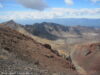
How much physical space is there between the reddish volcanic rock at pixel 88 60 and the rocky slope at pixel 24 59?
44.2 ft

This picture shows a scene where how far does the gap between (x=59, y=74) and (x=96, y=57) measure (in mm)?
32486

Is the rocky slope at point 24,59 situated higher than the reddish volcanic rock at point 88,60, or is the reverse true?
the rocky slope at point 24,59

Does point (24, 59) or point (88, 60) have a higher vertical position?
point (24, 59)

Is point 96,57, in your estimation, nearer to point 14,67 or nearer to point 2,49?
point 2,49

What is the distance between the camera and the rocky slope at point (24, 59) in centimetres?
2023

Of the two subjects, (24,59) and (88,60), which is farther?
(88,60)

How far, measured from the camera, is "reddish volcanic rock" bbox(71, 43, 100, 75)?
46.2 m

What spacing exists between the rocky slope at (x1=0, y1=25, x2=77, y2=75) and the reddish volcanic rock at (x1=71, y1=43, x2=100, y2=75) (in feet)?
44.2

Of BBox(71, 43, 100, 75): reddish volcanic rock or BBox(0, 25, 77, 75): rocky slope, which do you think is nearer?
BBox(0, 25, 77, 75): rocky slope

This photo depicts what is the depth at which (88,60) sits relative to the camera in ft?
182

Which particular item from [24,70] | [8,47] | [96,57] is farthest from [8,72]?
[96,57]

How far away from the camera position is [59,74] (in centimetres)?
2192

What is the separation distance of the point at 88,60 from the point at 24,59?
3289 centimetres

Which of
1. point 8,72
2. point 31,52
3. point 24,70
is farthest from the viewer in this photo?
point 31,52
